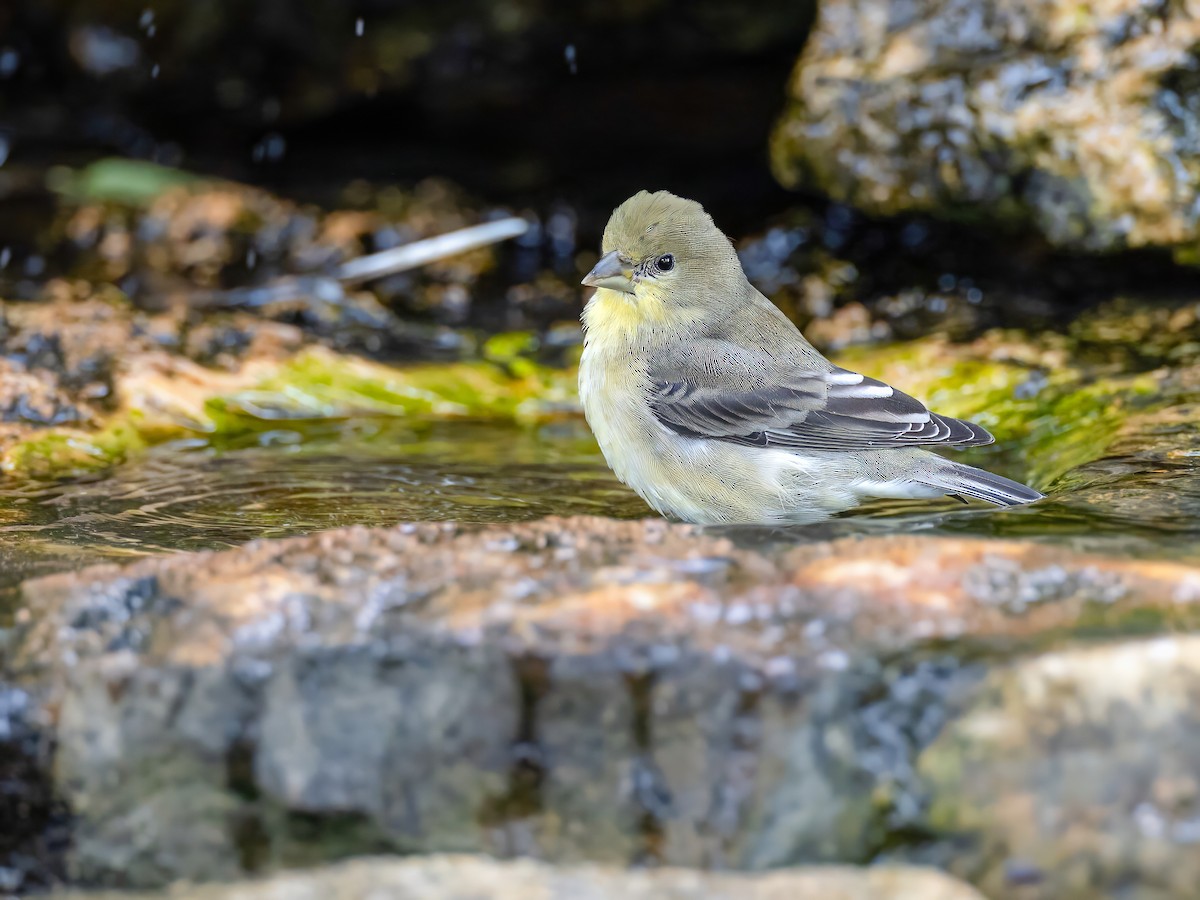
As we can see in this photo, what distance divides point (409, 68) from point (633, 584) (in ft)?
23.9

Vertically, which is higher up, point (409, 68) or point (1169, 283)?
point (409, 68)

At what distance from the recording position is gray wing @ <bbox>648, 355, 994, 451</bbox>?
4.24 metres

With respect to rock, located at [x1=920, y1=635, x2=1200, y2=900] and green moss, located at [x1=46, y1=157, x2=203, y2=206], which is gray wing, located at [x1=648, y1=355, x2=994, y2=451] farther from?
green moss, located at [x1=46, y1=157, x2=203, y2=206]

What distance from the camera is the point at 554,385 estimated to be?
6.38 m

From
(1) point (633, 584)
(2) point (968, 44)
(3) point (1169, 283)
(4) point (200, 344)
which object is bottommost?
(1) point (633, 584)

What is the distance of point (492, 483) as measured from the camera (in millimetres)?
4832

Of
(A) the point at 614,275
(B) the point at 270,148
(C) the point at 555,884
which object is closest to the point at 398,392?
(A) the point at 614,275

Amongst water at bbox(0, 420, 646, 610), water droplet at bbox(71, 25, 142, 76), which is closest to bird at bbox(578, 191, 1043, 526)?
water at bbox(0, 420, 646, 610)

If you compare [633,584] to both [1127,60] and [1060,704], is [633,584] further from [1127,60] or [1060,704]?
[1127,60]

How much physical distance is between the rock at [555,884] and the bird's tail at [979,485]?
1.57 meters

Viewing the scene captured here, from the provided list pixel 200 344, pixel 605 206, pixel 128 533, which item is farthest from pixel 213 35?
pixel 128 533

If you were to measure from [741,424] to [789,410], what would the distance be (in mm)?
181

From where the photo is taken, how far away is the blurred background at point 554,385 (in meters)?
2.62

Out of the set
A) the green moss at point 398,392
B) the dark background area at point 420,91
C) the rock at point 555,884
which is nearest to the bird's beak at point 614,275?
the green moss at point 398,392
